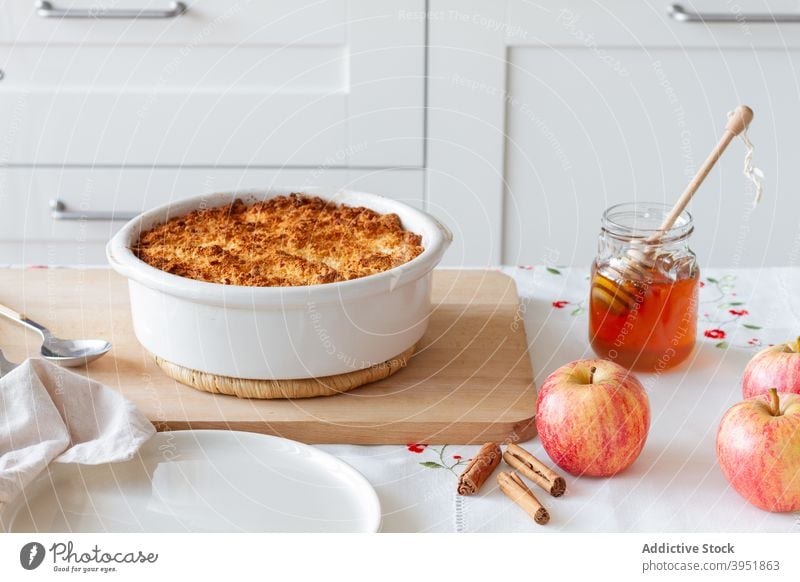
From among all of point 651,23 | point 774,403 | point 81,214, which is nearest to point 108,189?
point 81,214

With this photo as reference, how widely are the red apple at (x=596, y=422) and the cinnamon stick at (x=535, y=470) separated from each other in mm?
16

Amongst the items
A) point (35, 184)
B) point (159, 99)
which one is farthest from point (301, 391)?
point (35, 184)

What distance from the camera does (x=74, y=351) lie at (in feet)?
2.95

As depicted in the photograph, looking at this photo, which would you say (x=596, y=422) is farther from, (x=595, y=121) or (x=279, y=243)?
(x=595, y=121)

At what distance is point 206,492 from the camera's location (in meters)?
0.70

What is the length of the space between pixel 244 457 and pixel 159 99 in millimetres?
1011

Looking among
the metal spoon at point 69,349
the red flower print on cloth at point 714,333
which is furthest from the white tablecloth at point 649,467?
the metal spoon at point 69,349

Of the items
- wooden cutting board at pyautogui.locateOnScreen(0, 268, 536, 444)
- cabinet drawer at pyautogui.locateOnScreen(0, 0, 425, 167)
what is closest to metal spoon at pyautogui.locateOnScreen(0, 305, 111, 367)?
wooden cutting board at pyautogui.locateOnScreen(0, 268, 536, 444)

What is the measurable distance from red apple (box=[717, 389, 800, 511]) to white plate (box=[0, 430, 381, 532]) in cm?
25

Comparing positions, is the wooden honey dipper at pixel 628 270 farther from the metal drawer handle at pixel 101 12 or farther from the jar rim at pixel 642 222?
the metal drawer handle at pixel 101 12

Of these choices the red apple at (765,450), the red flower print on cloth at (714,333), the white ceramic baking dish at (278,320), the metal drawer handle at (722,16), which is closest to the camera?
the red apple at (765,450)

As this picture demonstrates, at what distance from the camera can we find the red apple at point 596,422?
0.69 m

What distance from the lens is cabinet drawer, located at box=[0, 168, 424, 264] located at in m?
1.65
